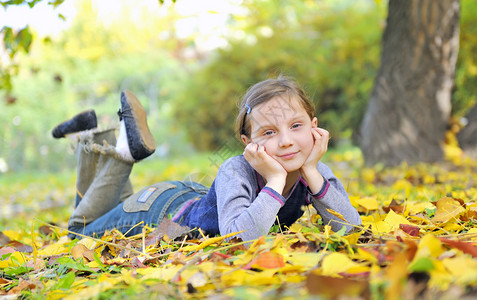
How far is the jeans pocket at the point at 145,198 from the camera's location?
7.39ft

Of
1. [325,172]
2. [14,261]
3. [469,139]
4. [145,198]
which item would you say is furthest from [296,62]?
[14,261]

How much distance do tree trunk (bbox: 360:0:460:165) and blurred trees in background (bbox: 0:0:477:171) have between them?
98 cm

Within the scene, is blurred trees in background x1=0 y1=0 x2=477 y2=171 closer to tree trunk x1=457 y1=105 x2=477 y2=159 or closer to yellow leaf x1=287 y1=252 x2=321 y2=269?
tree trunk x1=457 y1=105 x2=477 y2=159

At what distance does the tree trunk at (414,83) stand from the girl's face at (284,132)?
3.02 metres

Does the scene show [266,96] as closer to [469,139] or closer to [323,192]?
[323,192]

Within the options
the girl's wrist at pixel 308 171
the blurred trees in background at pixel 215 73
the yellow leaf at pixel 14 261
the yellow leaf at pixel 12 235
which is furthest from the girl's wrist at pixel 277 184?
the blurred trees in background at pixel 215 73

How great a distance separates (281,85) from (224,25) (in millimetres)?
9851

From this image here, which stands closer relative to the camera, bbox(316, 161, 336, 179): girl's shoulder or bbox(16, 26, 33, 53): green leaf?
bbox(316, 161, 336, 179): girl's shoulder

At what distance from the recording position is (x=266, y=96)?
1.81 m

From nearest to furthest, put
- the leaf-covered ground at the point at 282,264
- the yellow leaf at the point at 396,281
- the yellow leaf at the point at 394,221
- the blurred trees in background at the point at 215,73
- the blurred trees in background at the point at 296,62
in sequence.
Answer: the yellow leaf at the point at 396,281, the leaf-covered ground at the point at 282,264, the yellow leaf at the point at 394,221, the blurred trees in background at the point at 215,73, the blurred trees in background at the point at 296,62

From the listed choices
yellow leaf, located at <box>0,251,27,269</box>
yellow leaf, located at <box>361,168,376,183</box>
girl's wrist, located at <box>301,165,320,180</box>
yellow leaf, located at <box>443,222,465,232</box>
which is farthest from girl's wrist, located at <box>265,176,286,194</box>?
yellow leaf, located at <box>361,168,376,183</box>

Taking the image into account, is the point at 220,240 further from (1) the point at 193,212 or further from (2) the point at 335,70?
(2) the point at 335,70

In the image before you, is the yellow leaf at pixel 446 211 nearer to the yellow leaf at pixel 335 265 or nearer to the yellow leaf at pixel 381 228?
the yellow leaf at pixel 381 228

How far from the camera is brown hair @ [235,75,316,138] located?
1.82m
